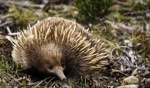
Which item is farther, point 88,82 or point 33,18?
point 33,18

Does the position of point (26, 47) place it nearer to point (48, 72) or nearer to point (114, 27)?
point (48, 72)

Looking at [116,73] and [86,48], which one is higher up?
[86,48]

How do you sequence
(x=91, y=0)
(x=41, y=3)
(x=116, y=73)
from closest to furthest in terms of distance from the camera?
(x=116, y=73) → (x=91, y=0) → (x=41, y=3)

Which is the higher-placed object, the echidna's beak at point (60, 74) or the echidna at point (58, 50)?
the echidna at point (58, 50)

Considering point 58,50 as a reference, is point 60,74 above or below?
below

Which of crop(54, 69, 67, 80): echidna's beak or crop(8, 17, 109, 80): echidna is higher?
crop(8, 17, 109, 80): echidna

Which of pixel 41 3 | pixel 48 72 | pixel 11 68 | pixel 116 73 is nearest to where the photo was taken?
pixel 48 72

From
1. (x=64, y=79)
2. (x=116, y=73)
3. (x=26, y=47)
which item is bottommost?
(x=116, y=73)

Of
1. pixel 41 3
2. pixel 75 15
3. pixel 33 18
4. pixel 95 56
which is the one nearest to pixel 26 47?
pixel 95 56
